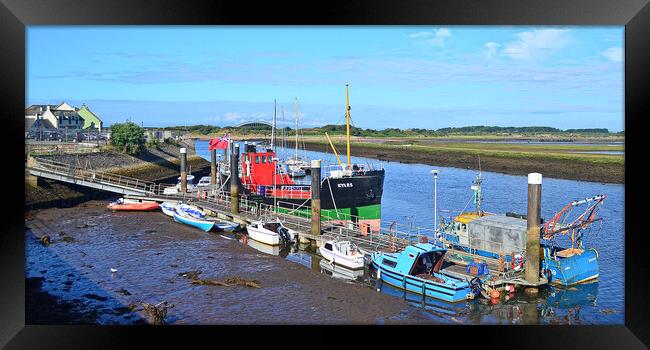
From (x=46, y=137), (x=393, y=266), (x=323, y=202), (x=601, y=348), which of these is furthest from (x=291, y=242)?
(x=46, y=137)

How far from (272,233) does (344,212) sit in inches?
204

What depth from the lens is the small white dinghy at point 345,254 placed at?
18.9 m

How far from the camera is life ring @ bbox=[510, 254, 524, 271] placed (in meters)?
17.0

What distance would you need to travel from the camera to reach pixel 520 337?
11.1 m

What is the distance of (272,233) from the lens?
22609mm

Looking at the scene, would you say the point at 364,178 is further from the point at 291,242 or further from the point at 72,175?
the point at 72,175

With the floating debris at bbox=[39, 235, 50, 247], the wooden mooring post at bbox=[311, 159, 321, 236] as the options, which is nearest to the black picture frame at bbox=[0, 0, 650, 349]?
the wooden mooring post at bbox=[311, 159, 321, 236]

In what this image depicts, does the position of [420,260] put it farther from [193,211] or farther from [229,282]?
[193,211]

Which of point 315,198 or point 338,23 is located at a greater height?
point 338,23

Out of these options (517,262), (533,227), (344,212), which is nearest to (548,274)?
(517,262)

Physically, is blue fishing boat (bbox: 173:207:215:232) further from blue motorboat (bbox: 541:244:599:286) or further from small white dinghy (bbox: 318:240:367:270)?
blue motorboat (bbox: 541:244:599:286)

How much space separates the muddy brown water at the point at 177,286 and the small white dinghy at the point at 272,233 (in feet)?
2.90

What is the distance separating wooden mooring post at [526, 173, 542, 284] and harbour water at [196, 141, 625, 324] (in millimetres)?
760

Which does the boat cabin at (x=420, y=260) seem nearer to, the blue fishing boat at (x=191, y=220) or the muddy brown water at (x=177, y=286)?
the muddy brown water at (x=177, y=286)
